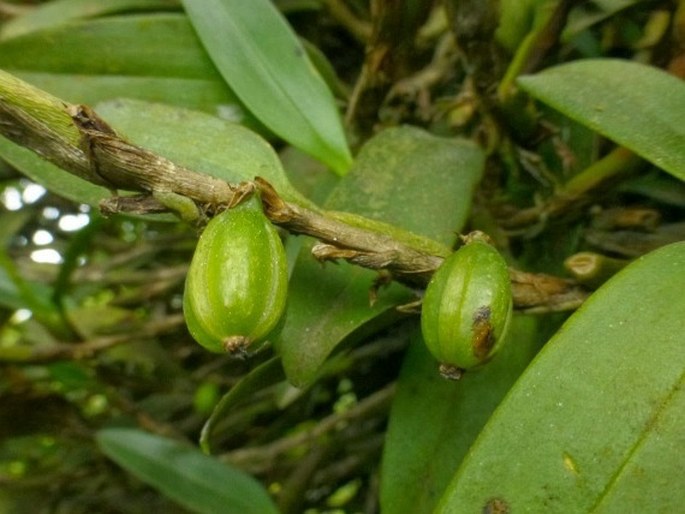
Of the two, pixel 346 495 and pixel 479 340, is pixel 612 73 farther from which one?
pixel 346 495

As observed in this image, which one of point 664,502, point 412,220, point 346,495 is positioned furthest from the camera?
point 346,495

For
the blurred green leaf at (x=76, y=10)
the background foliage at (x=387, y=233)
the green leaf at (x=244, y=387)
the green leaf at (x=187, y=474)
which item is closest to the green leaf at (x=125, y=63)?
the background foliage at (x=387, y=233)

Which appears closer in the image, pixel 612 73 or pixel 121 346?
pixel 612 73

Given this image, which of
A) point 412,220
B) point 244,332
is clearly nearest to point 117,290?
point 412,220

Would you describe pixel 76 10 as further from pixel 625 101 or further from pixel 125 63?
pixel 625 101

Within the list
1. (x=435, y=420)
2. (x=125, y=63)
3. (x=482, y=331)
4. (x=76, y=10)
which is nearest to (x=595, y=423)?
(x=482, y=331)

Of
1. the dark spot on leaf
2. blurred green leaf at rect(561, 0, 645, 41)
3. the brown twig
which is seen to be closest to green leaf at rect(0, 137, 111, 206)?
the brown twig

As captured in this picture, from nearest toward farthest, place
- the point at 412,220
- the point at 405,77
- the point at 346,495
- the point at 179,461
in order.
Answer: the point at 412,220
the point at 405,77
the point at 179,461
the point at 346,495

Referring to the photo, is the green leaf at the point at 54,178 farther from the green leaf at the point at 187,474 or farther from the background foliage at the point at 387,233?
the green leaf at the point at 187,474

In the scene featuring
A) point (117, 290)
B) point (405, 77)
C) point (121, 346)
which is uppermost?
point (405, 77)
